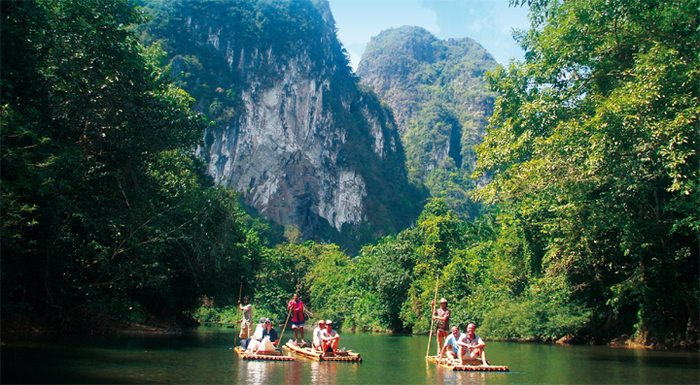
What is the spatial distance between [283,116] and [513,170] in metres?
74.6

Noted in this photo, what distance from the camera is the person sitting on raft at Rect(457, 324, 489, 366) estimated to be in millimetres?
12477

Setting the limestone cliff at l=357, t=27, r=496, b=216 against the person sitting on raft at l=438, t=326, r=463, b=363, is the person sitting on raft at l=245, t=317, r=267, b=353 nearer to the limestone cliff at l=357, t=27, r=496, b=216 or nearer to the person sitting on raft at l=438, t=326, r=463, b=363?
the person sitting on raft at l=438, t=326, r=463, b=363

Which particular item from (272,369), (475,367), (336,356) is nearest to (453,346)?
(475,367)

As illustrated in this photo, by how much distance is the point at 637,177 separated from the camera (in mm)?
16031

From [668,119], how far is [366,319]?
90.0ft

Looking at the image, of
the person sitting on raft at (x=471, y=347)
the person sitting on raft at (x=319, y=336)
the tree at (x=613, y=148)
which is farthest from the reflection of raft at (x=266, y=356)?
the tree at (x=613, y=148)

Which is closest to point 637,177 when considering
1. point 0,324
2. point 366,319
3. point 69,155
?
point 69,155

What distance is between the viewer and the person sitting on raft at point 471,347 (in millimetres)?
12477

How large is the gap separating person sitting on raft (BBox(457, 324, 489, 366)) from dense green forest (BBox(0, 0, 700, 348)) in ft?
15.3

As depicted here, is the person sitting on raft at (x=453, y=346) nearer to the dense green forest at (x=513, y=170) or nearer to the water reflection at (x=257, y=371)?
the water reflection at (x=257, y=371)

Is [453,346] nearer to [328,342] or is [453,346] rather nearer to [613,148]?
[328,342]

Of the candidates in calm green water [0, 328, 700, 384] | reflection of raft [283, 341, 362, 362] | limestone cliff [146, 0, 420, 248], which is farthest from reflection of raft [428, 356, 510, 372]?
limestone cliff [146, 0, 420, 248]

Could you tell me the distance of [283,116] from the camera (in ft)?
295

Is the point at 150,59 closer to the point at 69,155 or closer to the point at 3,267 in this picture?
the point at 69,155
